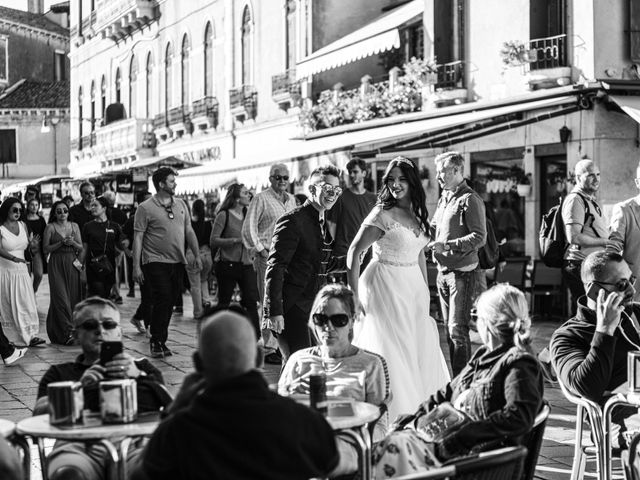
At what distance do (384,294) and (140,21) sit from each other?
34363mm

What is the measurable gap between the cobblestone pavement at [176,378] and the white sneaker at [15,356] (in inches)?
2.8

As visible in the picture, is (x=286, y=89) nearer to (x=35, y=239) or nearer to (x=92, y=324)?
(x=35, y=239)

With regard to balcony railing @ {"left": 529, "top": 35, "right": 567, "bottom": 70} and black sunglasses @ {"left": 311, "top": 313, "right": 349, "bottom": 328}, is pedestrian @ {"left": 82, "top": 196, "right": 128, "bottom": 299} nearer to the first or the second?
balcony railing @ {"left": 529, "top": 35, "right": 567, "bottom": 70}

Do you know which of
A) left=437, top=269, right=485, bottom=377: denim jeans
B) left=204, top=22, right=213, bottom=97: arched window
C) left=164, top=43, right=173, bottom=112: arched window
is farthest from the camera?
left=164, top=43, right=173, bottom=112: arched window

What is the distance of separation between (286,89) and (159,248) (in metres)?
16.2

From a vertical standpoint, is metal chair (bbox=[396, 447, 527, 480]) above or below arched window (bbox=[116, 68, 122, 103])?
below

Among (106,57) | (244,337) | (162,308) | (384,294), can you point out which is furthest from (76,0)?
(244,337)

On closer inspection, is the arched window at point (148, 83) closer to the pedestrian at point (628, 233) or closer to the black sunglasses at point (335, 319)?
the pedestrian at point (628, 233)

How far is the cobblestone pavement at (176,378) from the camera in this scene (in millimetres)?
7387

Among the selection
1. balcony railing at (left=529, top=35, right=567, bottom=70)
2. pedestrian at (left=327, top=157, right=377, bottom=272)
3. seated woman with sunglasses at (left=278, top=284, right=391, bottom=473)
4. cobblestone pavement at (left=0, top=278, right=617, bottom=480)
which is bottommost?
cobblestone pavement at (left=0, top=278, right=617, bottom=480)

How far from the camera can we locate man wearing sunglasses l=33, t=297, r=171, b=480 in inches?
191

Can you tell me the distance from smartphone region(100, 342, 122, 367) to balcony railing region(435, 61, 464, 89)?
1585cm

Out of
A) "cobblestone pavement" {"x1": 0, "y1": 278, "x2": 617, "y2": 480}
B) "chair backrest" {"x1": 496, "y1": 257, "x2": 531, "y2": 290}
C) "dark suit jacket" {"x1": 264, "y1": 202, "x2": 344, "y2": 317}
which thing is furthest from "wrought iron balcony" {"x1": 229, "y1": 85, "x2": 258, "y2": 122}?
"dark suit jacket" {"x1": 264, "y1": 202, "x2": 344, "y2": 317}

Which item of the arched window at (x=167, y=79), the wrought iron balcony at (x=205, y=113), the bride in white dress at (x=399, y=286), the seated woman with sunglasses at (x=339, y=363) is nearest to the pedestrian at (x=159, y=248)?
the bride in white dress at (x=399, y=286)
